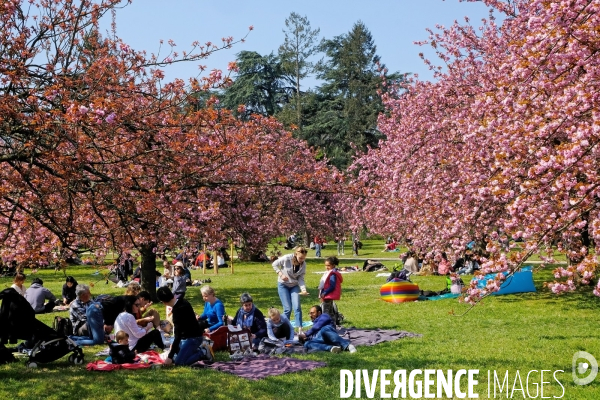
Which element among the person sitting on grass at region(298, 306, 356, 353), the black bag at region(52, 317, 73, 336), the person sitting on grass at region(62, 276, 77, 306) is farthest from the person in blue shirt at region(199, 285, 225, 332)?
the person sitting on grass at region(62, 276, 77, 306)

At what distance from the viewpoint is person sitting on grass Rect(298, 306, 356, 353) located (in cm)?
1083

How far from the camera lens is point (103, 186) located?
8.41 meters

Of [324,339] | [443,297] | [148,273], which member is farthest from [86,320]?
[443,297]

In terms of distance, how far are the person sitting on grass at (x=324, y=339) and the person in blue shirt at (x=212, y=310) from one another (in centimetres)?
161

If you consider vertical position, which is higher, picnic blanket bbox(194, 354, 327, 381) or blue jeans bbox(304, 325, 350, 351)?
blue jeans bbox(304, 325, 350, 351)

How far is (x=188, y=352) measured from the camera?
9938mm

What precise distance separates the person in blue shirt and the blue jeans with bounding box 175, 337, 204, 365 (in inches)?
73.9

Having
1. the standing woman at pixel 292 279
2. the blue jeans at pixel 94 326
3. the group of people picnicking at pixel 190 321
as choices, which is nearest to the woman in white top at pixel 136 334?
the group of people picnicking at pixel 190 321

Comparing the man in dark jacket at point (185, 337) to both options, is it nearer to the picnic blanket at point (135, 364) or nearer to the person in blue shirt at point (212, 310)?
the picnic blanket at point (135, 364)

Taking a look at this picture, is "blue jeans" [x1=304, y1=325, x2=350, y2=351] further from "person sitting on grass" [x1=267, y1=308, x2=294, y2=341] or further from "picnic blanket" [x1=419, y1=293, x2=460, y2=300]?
"picnic blanket" [x1=419, y1=293, x2=460, y2=300]

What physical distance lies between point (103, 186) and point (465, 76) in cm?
1386

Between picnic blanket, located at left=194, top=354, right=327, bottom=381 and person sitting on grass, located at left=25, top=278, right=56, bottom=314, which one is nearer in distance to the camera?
picnic blanket, located at left=194, top=354, right=327, bottom=381

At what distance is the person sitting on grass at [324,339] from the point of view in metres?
10.8

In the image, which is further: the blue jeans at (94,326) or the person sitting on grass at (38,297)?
the person sitting on grass at (38,297)
